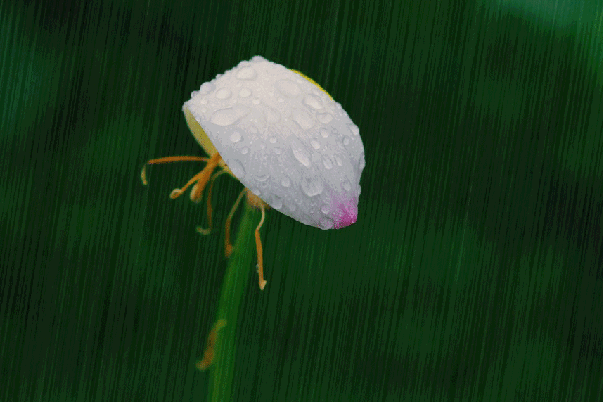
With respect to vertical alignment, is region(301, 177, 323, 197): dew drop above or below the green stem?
above

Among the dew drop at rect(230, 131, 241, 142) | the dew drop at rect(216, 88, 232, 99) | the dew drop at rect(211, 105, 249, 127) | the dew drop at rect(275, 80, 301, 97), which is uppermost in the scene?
the dew drop at rect(275, 80, 301, 97)
